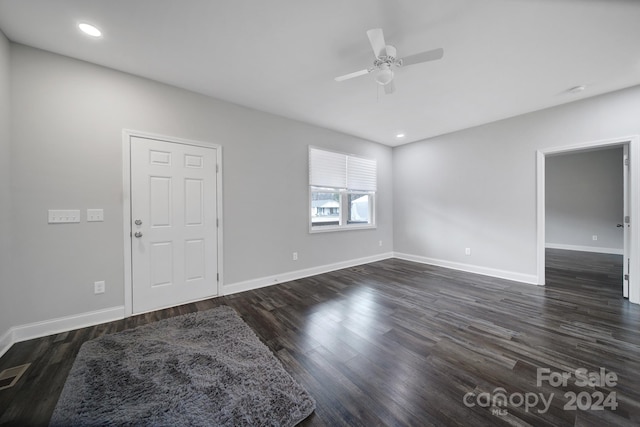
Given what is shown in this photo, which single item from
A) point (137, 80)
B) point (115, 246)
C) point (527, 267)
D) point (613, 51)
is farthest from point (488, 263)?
point (137, 80)

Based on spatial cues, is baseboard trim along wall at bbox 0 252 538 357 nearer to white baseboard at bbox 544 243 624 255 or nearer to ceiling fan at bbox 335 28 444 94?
ceiling fan at bbox 335 28 444 94

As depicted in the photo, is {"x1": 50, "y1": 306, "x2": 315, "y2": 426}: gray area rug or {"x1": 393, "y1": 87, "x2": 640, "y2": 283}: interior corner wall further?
{"x1": 393, "y1": 87, "x2": 640, "y2": 283}: interior corner wall

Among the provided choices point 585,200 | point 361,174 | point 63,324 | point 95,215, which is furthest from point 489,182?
point 63,324

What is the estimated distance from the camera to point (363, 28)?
194cm

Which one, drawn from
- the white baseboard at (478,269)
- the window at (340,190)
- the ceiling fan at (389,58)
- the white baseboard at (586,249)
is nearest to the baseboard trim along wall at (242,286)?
the white baseboard at (478,269)

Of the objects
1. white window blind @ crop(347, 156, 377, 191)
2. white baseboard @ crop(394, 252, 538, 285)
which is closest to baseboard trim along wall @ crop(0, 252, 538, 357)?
white baseboard @ crop(394, 252, 538, 285)

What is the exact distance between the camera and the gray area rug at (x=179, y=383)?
1332 mm

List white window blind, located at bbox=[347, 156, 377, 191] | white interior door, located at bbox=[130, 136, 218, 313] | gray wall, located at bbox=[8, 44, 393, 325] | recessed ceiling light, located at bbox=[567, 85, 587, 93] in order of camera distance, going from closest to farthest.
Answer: gray wall, located at bbox=[8, 44, 393, 325]
white interior door, located at bbox=[130, 136, 218, 313]
recessed ceiling light, located at bbox=[567, 85, 587, 93]
white window blind, located at bbox=[347, 156, 377, 191]

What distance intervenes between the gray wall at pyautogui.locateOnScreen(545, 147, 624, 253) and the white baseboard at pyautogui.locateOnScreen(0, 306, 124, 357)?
990cm

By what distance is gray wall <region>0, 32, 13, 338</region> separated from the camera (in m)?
1.95

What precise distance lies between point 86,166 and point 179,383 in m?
2.38

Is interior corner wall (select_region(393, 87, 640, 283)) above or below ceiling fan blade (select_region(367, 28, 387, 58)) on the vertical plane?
below

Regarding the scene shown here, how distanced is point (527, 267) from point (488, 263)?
537 mm

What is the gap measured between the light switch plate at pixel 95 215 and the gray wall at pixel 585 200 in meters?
9.95
